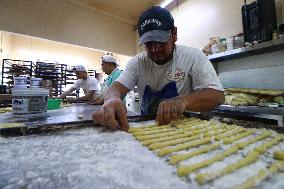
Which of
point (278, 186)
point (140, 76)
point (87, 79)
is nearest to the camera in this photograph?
point (278, 186)

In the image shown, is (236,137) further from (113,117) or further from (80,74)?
(80,74)

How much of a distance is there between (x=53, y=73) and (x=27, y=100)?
4.44 meters

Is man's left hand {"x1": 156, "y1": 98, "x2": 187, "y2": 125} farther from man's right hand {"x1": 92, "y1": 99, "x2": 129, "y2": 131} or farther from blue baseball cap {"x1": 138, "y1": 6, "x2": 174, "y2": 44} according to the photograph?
blue baseball cap {"x1": 138, "y1": 6, "x2": 174, "y2": 44}

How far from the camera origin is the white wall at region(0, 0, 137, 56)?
13.1 feet

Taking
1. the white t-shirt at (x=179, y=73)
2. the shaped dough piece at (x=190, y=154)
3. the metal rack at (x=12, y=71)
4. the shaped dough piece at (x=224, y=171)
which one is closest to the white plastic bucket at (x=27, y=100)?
the white t-shirt at (x=179, y=73)

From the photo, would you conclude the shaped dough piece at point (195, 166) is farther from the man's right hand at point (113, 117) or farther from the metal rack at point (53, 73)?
the metal rack at point (53, 73)

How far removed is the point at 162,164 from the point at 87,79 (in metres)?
4.27

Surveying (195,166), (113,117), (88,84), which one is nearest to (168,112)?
(113,117)

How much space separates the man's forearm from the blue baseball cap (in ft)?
1.39

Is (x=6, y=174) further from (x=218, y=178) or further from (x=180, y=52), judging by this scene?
(x=180, y=52)

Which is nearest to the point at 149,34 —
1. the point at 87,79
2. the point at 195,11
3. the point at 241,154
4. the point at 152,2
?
the point at 241,154

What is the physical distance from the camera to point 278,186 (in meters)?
0.40

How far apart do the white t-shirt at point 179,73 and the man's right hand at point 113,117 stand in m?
0.57

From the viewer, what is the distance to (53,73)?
528 centimetres
